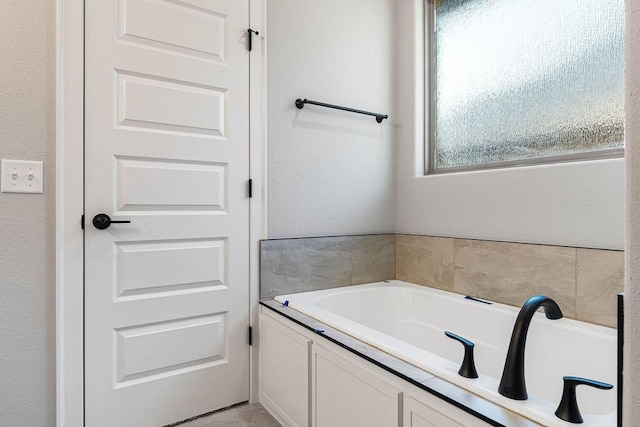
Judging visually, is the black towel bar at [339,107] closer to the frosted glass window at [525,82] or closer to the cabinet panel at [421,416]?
the frosted glass window at [525,82]

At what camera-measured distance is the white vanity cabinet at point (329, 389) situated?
1.03 m

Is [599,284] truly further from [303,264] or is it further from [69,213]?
[69,213]

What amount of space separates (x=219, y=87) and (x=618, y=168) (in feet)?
5.91

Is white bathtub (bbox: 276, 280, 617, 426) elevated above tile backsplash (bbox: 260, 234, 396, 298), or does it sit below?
below

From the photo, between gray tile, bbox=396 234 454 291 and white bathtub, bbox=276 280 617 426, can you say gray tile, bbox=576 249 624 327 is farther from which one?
gray tile, bbox=396 234 454 291

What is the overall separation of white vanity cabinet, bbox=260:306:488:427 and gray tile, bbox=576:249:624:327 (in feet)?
3.20

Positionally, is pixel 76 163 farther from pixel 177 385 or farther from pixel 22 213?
pixel 177 385

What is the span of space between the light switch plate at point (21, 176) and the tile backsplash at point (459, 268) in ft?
3.32

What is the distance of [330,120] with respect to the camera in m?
2.21

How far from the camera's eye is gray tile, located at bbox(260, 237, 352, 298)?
1979mm

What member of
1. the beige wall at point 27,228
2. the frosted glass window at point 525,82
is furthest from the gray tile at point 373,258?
the beige wall at point 27,228

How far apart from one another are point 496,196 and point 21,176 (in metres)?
2.14

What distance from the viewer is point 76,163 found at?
1523 mm

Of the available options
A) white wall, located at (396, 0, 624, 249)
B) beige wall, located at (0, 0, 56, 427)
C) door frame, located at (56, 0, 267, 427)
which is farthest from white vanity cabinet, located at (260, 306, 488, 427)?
white wall, located at (396, 0, 624, 249)
